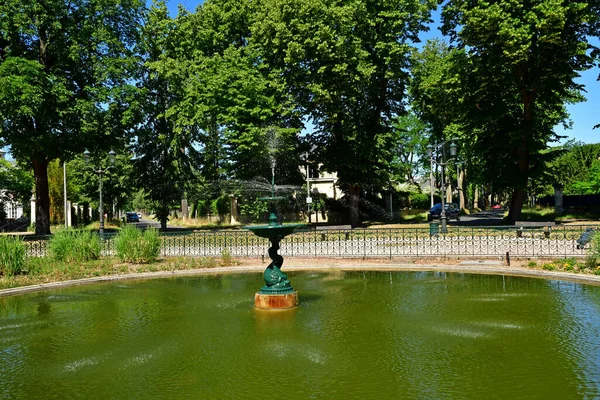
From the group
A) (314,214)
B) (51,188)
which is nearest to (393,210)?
(314,214)

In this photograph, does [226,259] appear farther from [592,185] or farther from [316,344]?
[592,185]

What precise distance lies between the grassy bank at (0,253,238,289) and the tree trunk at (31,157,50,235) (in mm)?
16147

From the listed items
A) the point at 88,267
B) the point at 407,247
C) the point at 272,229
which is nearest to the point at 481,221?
the point at 407,247

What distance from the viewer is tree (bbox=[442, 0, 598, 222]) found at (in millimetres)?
28156

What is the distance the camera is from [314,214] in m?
48.8

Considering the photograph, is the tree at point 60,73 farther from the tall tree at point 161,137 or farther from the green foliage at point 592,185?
the green foliage at point 592,185

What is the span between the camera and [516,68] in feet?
103

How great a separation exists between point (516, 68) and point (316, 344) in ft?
94.2

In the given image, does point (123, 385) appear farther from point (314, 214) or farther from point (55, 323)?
point (314, 214)

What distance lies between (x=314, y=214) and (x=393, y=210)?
896 cm

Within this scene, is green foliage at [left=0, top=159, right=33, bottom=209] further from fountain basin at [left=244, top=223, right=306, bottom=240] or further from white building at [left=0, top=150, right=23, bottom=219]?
fountain basin at [left=244, top=223, right=306, bottom=240]

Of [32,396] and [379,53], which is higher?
[379,53]

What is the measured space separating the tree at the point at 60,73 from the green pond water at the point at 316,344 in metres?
19.2

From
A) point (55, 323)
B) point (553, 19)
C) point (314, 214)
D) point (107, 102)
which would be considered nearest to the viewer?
point (55, 323)
